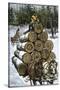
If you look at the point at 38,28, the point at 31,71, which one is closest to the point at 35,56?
the point at 31,71

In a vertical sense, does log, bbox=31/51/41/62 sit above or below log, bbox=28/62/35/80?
above

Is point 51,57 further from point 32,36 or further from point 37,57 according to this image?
point 32,36

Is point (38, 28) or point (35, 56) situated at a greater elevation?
point (38, 28)

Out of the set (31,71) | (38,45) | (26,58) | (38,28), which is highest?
(38,28)

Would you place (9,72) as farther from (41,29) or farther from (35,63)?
(41,29)

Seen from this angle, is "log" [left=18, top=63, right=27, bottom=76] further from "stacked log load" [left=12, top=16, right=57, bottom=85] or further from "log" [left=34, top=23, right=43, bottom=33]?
"log" [left=34, top=23, right=43, bottom=33]

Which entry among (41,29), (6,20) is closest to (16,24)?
(6,20)

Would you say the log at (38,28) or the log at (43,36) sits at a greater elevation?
the log at (38,28)

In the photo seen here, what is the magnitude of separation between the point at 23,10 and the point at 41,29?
21 centimetres

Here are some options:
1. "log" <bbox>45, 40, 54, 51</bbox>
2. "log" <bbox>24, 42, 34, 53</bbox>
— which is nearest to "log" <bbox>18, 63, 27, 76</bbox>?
"log" <bbox>24, 42, 34, 53</bbox>

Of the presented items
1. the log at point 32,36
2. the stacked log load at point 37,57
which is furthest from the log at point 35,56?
the log at point 32,36

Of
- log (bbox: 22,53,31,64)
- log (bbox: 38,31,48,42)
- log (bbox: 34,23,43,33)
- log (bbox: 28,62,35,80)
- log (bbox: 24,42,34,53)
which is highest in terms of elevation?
log (bbox: 34,23,43,33)

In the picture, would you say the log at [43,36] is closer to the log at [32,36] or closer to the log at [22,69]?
the log at [32,36]

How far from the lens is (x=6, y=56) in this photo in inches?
74.0
